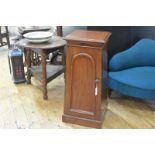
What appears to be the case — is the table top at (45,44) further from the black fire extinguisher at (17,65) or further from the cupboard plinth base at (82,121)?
the cupboard plinth base at (82,121)

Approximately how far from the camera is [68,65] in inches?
82.9

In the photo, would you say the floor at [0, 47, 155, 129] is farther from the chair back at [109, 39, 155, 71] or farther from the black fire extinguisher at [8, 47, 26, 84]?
the chair back at [109, 39, 155, 71]

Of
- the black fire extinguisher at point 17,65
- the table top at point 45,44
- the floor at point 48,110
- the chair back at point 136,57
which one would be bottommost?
the floor at point 48,110

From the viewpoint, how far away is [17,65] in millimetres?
3109

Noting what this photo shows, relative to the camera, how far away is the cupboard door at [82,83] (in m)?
2.03

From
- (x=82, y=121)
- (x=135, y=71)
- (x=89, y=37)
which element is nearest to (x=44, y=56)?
(x=89, y=37)

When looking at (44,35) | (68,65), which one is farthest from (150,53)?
(44,35)

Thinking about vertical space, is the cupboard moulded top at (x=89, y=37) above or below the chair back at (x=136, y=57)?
above

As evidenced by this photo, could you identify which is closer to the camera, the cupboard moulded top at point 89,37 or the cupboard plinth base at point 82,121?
the cupboard moulded top at point 89,37

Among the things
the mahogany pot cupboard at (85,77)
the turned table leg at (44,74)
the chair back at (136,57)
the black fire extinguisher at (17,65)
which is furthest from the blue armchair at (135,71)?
the black fire extinguisher at (17,65)

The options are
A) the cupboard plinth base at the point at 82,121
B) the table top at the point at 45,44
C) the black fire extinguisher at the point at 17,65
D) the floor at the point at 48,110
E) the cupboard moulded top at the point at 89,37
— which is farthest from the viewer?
the black fire extinguisher at the point at 17,65

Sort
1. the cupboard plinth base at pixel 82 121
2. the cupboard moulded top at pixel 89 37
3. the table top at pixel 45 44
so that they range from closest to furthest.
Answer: the cupboard moulded top at pixel 89 37, the cupboard plinth base at pixel 82 121, the table top at pixel 45 44

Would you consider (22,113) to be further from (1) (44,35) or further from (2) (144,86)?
(2) (144,86)

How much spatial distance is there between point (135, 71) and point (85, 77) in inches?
27.7
